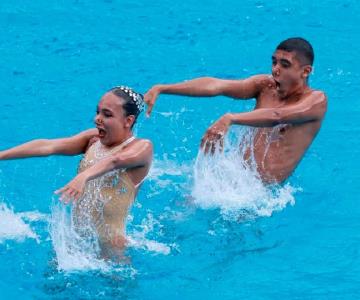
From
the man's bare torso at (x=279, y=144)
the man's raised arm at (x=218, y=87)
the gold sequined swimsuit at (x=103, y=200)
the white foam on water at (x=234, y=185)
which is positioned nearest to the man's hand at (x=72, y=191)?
the gold sequined swimsuit at (x=103, y=200)

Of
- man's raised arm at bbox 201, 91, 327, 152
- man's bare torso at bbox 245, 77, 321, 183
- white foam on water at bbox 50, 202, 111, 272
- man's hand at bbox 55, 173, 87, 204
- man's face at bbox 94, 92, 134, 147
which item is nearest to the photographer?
man's hand at bbox 55, 173, 87, 204

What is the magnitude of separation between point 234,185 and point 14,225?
5.70 ft

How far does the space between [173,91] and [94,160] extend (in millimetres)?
1189

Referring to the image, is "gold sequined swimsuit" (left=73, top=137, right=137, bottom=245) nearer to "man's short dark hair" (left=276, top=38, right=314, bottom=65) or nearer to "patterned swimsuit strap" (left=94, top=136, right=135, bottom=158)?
"patterned swimsuit strap" (left=94, top=136, right=135, bottom=158)

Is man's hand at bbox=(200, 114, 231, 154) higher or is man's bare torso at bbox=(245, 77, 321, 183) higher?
man's bare torso at bbox=(245, 77, 321, 183)

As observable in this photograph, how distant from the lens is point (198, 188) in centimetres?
833

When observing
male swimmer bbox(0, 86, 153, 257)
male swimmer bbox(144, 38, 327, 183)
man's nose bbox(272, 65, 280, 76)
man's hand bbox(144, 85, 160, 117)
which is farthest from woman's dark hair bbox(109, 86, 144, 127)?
man's nose bbox(272, 65, 280, 76)

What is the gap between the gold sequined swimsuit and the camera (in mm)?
6898

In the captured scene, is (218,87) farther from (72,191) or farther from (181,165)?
(72,191)

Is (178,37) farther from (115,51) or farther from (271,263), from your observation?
(271,263)

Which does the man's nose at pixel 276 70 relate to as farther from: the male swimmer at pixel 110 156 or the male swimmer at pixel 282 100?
the male swimmer at pixel 110 156

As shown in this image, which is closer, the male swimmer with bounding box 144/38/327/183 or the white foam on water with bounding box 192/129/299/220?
the male swimmer with bounding box 144/38/327/183

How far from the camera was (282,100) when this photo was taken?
8.09m

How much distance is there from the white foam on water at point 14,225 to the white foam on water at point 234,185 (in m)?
1.29
